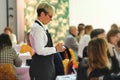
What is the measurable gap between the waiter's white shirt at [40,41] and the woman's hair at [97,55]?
696 mm

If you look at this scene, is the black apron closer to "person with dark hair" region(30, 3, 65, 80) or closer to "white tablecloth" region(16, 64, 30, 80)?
"person with dark hair" region(30, 3, 65, 80)

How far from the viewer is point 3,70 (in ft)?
14.5

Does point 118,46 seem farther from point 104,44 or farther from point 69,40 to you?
point 69,40

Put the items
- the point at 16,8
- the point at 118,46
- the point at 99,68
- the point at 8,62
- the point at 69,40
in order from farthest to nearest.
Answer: the point at 16,8 < the point at 69,40 < the point at 8,62 < the point at 118,46 < the point at 99,68

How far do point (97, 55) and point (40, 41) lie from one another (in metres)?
0.84

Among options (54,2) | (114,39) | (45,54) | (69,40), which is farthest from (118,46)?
(54,2)

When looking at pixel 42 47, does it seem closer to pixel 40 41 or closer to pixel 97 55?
pixel 40 41

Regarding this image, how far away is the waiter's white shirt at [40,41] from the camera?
11.5ft

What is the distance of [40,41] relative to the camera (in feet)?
11.5

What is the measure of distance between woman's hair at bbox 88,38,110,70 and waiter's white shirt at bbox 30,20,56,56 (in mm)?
696

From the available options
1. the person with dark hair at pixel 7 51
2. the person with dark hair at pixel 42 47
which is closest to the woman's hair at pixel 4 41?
the person with dark hair at pixel 7 51

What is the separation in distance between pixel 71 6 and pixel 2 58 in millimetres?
5394

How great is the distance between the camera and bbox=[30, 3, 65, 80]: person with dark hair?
11.5ft

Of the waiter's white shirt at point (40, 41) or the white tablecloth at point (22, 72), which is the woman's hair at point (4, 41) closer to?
the white tablecloth at point (22, 72)
